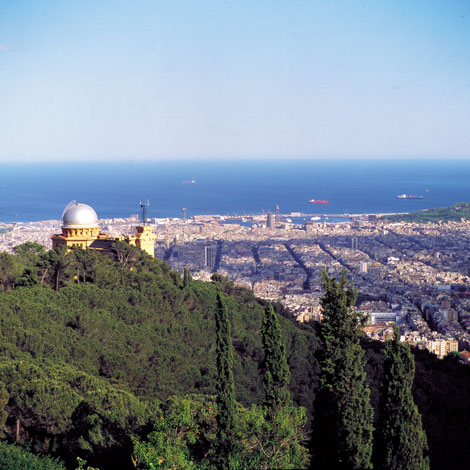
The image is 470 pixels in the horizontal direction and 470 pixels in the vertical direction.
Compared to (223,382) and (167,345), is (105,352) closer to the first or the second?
(167,345)

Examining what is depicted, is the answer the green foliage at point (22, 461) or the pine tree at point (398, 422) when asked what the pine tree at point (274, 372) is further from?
the green foliage at point (22, 461)

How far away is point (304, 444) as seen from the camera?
11.1 meters

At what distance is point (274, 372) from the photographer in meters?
11.2

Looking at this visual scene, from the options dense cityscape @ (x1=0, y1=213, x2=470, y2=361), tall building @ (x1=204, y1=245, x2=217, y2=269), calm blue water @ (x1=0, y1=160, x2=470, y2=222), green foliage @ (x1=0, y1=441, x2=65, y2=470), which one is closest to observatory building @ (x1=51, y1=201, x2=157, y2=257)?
dense cityscape @ (x1=0, y1=213, x2=470, y2=361)

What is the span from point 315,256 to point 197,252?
8.20 m

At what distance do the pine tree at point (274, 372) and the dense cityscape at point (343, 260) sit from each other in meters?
10.9

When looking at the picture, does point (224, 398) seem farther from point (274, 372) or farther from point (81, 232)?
point (81, 232)

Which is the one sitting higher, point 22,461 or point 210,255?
point 22,461

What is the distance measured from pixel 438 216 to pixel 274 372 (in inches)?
2423

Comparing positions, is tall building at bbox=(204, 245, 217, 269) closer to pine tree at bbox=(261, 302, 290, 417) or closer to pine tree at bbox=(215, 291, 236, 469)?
pine tree at bbox=(261, 302, 290, 417)

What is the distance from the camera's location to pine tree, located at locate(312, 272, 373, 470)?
10016 mm

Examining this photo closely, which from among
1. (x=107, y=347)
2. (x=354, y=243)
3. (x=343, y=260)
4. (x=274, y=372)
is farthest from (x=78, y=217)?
(x=354, y=243)

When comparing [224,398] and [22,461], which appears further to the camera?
[22,461]

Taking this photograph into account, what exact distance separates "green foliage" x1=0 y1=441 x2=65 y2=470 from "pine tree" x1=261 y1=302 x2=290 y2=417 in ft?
11.1
